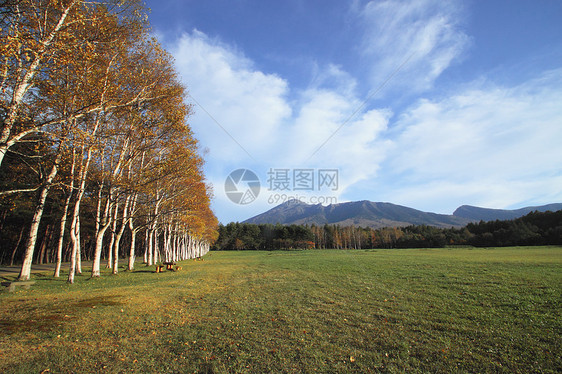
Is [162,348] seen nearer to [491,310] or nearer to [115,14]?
[491,310]

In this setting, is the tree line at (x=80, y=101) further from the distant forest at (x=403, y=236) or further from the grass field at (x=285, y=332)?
the distant forest at (x=403, y=236)

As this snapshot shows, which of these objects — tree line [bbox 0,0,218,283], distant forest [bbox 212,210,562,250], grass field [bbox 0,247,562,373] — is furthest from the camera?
distant forest [bbox 212,210,562,250]

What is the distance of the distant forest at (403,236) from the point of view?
91819 mm

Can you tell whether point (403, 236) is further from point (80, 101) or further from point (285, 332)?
point (80, 101)

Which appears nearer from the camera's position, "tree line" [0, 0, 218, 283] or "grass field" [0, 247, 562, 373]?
"grass field" [0, 247, 562, 373]

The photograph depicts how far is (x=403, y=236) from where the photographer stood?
118500 mm

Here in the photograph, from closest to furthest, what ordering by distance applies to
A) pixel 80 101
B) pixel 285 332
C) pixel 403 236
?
1. pixel 285 332
2. pixel 80 101
3. pixel 403 236

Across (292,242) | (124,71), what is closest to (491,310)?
(124,71)

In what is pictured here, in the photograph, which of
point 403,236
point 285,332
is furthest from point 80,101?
point 403,236

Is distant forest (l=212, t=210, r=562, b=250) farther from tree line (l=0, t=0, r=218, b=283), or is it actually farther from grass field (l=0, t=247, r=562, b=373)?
grass field (l=0, t=247, r=562, b=373)

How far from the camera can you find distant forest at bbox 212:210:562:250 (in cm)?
9182

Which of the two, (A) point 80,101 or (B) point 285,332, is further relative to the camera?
(A) point 80,101

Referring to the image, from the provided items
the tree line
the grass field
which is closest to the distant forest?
the tree line

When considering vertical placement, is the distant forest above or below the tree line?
below
